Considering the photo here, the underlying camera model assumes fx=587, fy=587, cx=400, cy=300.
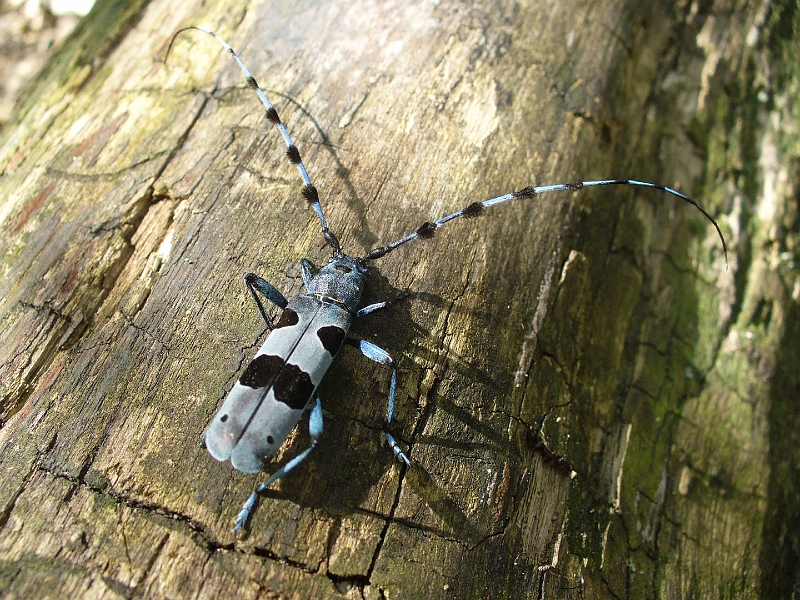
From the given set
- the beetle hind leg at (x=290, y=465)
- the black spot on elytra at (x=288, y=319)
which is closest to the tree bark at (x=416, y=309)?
the beetle hind leg at (x=290, y=465)

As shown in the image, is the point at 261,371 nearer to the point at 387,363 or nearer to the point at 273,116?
the point at 387,363

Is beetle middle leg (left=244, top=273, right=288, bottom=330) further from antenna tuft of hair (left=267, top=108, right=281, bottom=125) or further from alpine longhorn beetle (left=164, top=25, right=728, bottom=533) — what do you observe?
antenna tuft of hair (left=267, top=108, right=281, bottom=125)

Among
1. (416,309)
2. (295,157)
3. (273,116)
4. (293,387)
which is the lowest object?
(293,387)

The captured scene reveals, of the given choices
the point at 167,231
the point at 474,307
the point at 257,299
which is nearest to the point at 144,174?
the point at 167,231

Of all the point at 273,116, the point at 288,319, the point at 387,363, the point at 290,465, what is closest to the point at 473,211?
the point at 387,363

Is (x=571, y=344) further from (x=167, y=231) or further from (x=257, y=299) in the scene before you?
(x=167, y=231)

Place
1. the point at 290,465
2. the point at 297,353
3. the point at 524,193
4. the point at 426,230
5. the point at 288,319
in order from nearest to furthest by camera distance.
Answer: the point at 290,465
the point at 297,353
the point at 288,319
the point at 426,230
the point at 524,193

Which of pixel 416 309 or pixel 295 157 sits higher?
pixel 295 157

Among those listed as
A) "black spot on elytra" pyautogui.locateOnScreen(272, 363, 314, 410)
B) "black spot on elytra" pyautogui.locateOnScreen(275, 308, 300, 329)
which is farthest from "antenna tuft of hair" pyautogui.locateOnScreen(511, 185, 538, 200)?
"black spot on elytra" pyautogui.locateOnScreen(272, 363, 314, 410)
